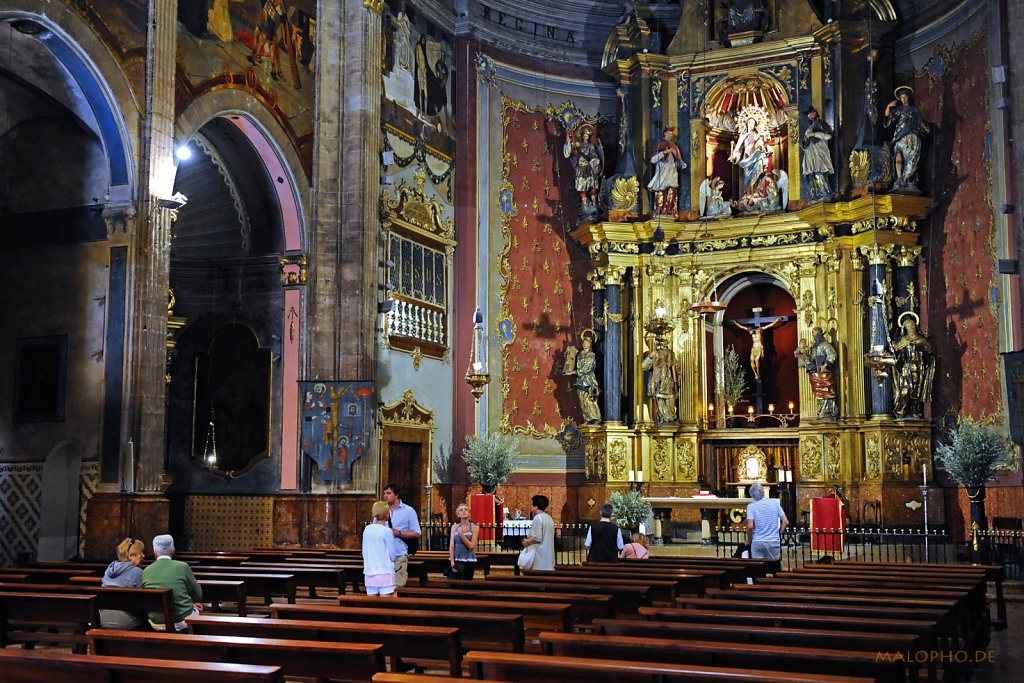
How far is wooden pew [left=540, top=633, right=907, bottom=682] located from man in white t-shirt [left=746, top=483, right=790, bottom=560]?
7.04 m

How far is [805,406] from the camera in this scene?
2409 centimetres

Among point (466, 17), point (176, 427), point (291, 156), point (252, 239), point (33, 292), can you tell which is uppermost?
point (466, 17)

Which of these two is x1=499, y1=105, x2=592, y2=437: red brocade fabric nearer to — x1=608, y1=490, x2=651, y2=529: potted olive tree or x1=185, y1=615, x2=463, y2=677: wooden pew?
x1=608, y1=490, x2=651, y2=529: potted olive tree

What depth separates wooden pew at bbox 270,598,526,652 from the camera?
268 inches

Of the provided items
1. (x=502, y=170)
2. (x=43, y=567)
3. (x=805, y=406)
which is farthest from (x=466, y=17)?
(x=43, y=567)

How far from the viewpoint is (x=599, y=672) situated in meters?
4.90

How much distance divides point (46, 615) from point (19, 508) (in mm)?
8535

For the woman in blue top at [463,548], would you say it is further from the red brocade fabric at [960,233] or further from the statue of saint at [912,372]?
the statue of saint at [912,372]

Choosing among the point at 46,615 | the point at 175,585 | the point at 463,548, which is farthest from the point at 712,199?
the point at 46,615

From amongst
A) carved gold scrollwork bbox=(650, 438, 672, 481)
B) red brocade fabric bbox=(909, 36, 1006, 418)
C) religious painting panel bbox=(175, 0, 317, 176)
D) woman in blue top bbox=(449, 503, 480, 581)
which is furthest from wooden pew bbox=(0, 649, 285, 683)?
carved gold scrollwork bbox=(650, 438, 672, 481)

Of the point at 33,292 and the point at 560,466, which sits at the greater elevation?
the point at 33,292

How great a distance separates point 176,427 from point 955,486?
15744mm

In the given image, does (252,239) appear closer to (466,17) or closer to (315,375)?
(315,375)

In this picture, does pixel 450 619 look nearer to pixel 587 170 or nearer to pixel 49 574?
pixel 49 574
